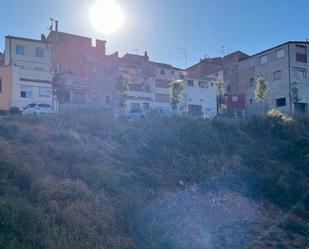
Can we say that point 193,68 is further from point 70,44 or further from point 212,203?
point 212,203

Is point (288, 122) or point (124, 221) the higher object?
point (288, 122)

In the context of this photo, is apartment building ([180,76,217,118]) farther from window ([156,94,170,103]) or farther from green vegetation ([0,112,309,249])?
green vegetation ([0,112,309,249])

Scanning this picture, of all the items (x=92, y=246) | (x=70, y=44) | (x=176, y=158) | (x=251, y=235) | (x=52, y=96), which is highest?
(x=70, y=44)

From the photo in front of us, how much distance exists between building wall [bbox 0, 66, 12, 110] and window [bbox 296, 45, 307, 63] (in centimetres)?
3708

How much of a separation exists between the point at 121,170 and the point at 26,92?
30159 millimetres

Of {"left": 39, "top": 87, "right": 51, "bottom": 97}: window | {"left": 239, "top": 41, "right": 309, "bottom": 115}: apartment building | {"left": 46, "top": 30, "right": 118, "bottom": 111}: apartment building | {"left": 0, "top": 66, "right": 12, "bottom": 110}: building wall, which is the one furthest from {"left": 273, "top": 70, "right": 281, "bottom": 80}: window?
{"left": 0, "top": 66, "right": 12, "bottom": 110}: building wall

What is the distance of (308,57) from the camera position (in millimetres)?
46969

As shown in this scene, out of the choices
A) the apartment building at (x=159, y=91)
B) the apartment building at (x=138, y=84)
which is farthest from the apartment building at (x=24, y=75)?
the apartment building at (x=159, y=91)

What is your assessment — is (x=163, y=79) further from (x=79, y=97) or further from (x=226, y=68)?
(x=79, y=97)

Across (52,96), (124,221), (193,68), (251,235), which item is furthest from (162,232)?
(193,68)

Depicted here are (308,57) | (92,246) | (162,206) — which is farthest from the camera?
(308,57)

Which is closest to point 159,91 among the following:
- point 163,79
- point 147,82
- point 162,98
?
point 162,98

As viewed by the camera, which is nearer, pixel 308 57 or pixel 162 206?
pixel 162 206

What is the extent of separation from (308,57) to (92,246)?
46.8m
